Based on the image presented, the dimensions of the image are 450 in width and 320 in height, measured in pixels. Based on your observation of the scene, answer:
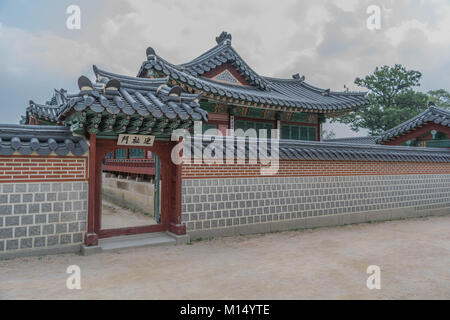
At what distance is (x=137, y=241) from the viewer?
670 centimetres

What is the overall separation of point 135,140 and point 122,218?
4.57m

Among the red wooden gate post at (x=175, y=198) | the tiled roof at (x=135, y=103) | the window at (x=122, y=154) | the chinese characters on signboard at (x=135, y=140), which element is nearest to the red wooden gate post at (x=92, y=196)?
the tiled roof at (x=135, y=103)

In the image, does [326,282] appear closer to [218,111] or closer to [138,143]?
[138,143]

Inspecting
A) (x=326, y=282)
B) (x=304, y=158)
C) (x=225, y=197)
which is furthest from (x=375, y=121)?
(x=326, y=282)

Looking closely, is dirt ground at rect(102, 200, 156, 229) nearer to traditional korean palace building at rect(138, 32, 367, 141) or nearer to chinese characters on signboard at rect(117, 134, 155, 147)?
chinese characters on signboard at rect(117, 134, 155, 147)

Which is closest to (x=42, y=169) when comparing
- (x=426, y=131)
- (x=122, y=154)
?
(x=122, y=154)

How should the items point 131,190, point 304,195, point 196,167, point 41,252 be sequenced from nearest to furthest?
point 41,252
point 196,167
point 304,195
point 131,190

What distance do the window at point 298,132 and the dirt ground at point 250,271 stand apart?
5131 mm

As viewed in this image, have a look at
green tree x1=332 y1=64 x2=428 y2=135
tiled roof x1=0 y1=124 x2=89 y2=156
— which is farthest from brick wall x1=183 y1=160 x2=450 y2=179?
→ green tree x1=332 y1=64 x2=428 y2=135

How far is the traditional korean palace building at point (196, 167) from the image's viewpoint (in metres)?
5.77

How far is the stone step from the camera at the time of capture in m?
6.35

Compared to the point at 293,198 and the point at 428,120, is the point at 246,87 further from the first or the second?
the point at 428,120

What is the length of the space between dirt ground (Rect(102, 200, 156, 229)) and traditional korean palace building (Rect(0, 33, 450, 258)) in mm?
1178

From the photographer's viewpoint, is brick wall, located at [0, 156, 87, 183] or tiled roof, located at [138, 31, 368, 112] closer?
brick wall, located at [0, 156, 87, 183]
